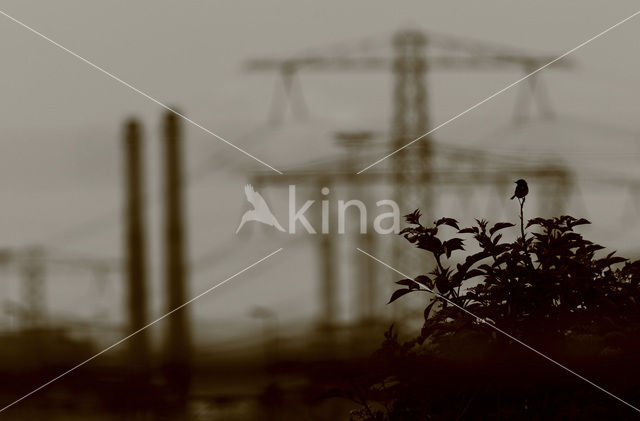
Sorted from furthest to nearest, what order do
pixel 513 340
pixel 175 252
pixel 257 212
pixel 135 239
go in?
pixel 135 239, pixel 175 252, pixel 257 212, pixel 513 340

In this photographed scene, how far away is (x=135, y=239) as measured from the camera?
1425 cm

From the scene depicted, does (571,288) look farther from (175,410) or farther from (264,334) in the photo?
(264,334)

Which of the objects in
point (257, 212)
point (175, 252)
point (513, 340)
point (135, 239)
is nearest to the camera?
point (513, 340)

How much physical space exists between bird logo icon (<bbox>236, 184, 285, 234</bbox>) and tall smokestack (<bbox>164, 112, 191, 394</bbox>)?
131cm

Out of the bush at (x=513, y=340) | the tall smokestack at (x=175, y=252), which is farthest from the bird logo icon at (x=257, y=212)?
the bush at (x=513, y=340)

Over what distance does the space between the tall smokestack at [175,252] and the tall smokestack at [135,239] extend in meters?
0.37

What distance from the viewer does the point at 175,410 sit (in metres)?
10.8

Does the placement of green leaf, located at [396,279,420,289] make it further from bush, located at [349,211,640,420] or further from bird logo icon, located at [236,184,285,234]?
bird logo icon, located at [236,184,285,234]

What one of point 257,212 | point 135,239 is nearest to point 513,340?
point 257,212

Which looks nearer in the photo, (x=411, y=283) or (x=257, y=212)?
(x=411, y=283)

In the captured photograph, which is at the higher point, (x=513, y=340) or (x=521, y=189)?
(x=521, y=189)

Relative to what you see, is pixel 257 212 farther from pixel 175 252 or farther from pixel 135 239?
pixel 135 239

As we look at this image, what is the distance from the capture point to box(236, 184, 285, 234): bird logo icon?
1003cm

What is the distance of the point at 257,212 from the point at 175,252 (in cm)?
380
